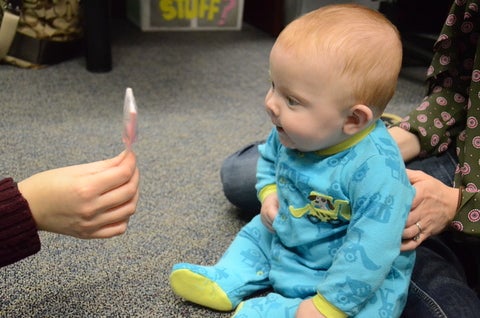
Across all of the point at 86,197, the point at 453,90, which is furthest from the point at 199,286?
the point at 453,90

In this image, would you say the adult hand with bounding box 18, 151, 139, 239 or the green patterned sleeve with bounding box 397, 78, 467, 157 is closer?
the adult hand with bounding box 18, 151, 139, 239

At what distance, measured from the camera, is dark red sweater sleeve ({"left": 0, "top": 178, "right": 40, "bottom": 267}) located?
595 millimetres

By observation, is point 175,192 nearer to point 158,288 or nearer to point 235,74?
point 158,288

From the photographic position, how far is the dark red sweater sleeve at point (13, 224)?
1.95ft

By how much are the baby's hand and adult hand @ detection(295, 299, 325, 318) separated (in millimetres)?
127

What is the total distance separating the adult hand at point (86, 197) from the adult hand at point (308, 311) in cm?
23

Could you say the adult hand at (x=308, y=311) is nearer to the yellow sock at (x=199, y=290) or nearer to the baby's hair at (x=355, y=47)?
the yellow sock at (x=199, y=290)

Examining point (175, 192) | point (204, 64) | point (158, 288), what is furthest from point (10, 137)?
point (204, 64)

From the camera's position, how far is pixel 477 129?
2.63ft

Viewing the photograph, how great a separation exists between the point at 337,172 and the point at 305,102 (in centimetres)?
9

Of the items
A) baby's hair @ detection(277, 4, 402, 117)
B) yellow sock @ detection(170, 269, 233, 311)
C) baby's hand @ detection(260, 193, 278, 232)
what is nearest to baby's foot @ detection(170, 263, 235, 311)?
yellow sock @ detection(170, 269, 233, 311)

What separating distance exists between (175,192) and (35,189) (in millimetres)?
486

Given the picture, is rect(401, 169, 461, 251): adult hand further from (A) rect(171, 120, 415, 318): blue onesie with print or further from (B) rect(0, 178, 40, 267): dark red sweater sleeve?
(B) rect(0, 178, 40, 267): dark red sweater sleeve

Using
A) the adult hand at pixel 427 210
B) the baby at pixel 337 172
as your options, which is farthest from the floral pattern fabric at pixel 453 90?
the baby at pixel 337 172
